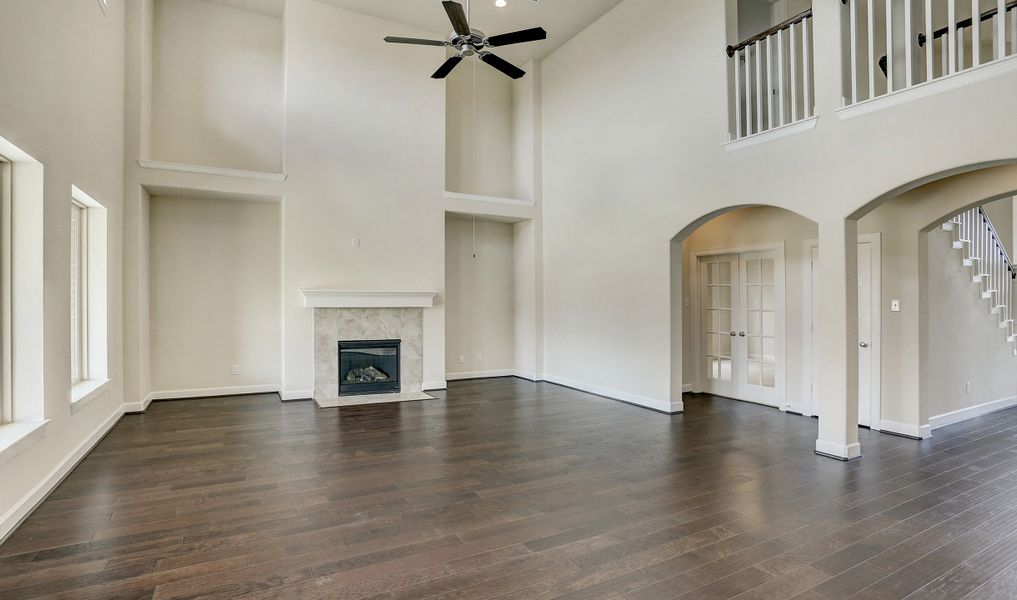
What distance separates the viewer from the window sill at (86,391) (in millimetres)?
4098

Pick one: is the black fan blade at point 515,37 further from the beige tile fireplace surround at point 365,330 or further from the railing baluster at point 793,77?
the beige tile fireplace surround at point 365,330

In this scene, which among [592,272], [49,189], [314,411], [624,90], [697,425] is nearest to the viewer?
[49,189]

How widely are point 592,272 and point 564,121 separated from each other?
2345 millimetres

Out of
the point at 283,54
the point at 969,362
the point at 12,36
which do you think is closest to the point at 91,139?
the point at 12,36

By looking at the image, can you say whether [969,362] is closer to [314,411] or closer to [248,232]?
[314,411]

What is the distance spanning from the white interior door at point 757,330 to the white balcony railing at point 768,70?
1.73 m

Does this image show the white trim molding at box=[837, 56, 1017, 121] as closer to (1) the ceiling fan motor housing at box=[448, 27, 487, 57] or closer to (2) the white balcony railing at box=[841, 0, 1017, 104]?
(2) the white balcony railing at box=[841, 0, 1017, 104]

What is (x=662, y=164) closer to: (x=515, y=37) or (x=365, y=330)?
(x=515, y=37)

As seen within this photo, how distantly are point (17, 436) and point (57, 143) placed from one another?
194cm

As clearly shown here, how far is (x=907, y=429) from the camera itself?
16.8 ft

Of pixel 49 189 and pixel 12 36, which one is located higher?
pixel 12 36

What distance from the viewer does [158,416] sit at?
579cm

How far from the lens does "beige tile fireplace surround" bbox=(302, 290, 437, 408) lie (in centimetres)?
675

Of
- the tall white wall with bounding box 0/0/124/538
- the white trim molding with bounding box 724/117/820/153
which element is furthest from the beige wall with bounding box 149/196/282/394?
the white trim molding with bounding box 724/117/820/153
